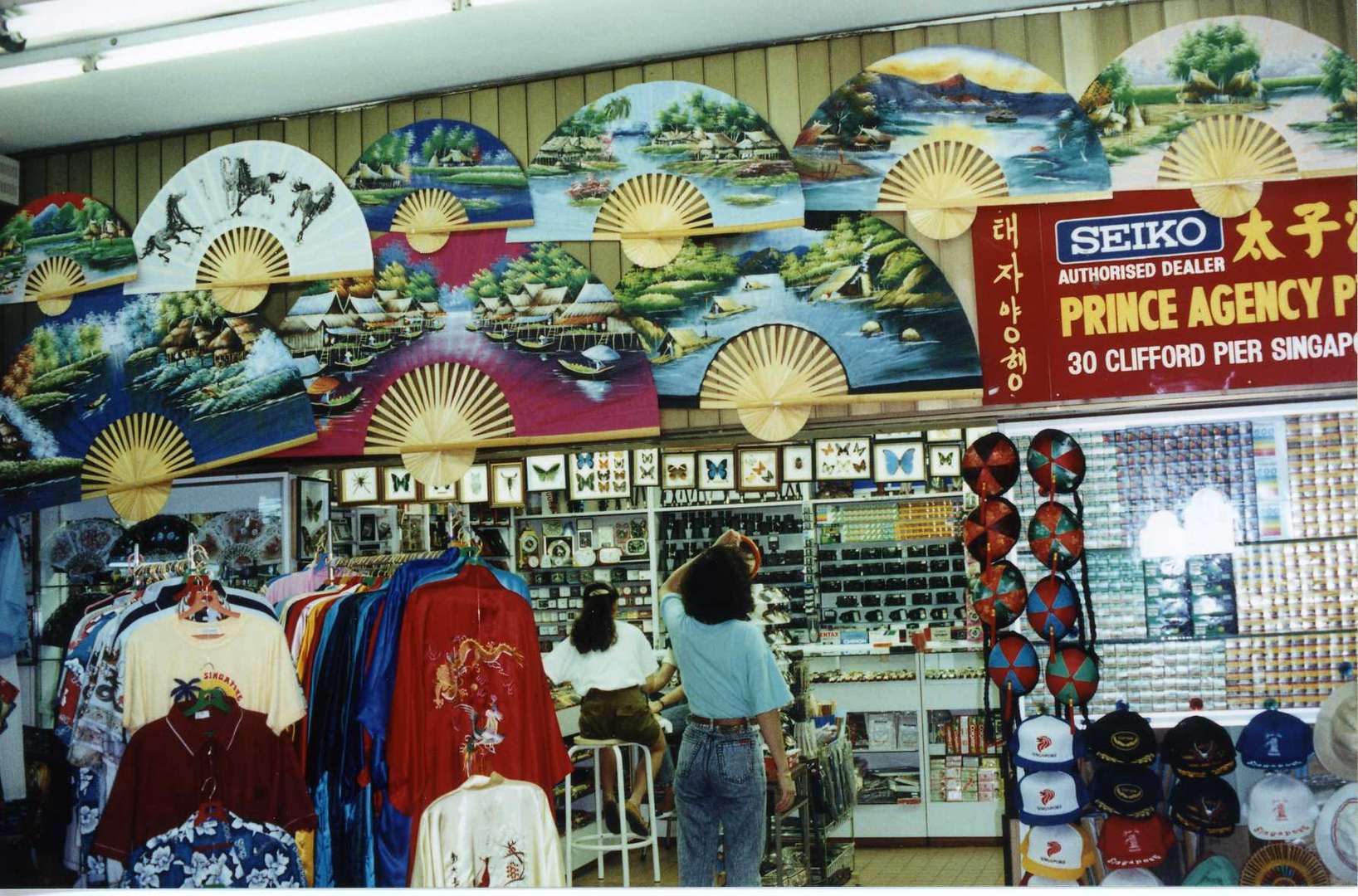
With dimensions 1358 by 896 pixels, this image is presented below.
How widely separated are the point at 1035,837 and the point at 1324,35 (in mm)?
3271

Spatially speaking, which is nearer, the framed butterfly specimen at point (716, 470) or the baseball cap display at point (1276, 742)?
the baseball cap display at point (1276, 742)

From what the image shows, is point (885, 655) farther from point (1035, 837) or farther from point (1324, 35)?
point (1324, 35)

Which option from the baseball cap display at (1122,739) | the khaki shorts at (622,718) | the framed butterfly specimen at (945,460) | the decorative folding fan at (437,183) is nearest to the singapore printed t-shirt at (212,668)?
the decorative folding fan at (437,183)

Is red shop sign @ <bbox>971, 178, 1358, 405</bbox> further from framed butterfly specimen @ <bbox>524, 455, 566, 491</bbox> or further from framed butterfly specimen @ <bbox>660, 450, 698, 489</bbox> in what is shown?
framed butterfly specimen @ <bbox>524, 455, 566, 491</bbox>

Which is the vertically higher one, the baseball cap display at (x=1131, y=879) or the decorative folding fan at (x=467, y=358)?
the decorative folding fan at (x=467, y=358)

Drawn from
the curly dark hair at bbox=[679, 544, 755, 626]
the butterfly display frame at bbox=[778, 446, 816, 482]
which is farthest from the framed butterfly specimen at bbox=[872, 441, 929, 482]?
the curly dark hair at bbox=[679, 544, 755, 626]

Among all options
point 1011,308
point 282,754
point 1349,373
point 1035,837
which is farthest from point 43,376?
point 1349,373

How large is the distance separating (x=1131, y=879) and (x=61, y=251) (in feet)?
17.5

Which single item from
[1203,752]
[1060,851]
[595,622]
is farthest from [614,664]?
[1203,752]

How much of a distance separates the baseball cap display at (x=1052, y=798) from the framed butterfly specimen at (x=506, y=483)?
247 cm

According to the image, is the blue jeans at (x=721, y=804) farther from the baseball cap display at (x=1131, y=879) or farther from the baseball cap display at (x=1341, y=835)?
the baseball cap display at (x=1341, y=835)

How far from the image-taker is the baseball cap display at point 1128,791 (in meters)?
4.71

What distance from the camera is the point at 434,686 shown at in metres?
4.81

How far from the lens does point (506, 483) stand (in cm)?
561
